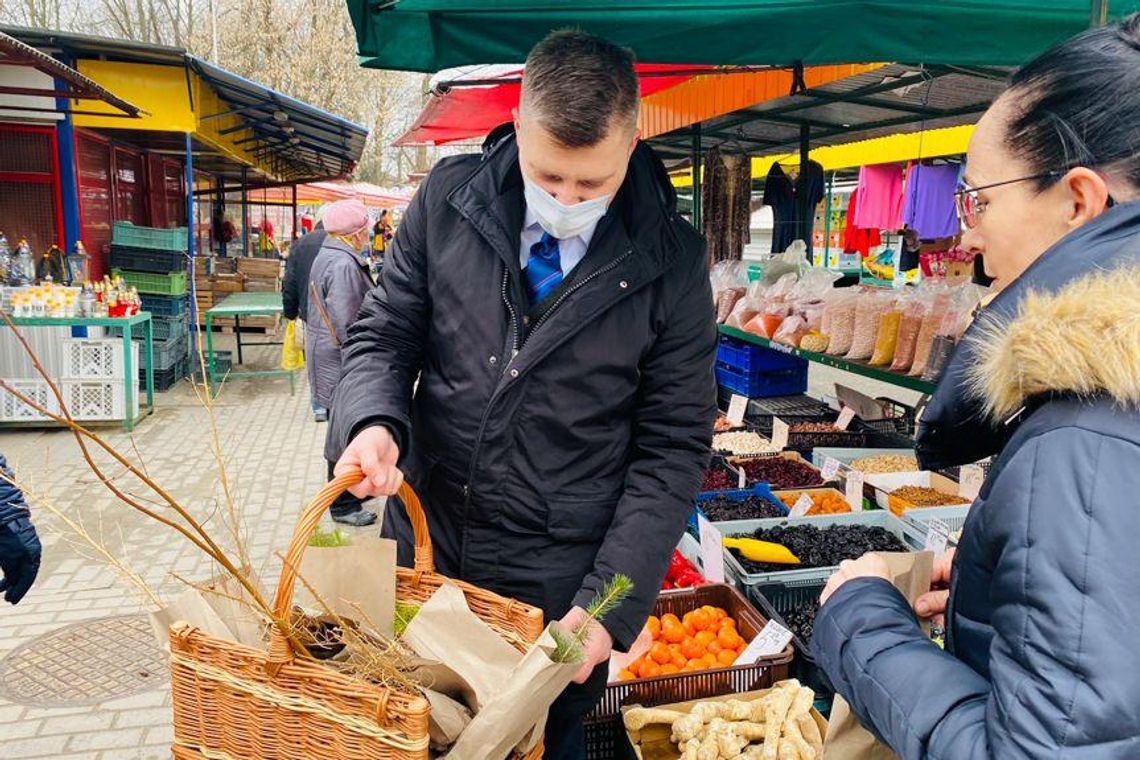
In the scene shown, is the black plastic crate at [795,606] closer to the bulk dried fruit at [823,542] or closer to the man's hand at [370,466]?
the bulk dried fruit at [823,542]

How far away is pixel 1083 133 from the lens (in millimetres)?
1124

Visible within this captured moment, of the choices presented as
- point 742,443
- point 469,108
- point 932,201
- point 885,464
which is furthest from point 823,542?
point 932,201

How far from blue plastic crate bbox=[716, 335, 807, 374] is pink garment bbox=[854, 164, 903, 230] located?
28.3 feet

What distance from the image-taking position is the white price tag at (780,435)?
16.1 feet

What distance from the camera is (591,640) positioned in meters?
1.71

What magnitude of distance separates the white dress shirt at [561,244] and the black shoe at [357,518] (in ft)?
13.9

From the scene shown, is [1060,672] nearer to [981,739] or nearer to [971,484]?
[981,739]

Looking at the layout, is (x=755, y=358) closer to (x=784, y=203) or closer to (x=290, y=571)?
(x=784, y=203)

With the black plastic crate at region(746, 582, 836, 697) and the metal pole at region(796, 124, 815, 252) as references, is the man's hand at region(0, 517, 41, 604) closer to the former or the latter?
the black plastic crate at region(746, 582, 836, 697)

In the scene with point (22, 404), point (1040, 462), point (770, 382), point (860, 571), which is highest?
point (1040, 462)

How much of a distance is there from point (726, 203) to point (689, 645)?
196 inches

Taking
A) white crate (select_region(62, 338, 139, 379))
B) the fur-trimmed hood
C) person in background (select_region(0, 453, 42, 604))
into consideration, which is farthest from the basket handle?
white crate (select_region(62, 338, 139, 379))

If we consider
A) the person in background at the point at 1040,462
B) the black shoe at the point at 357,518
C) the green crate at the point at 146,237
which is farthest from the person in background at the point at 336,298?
the green crate at the point at 146,237

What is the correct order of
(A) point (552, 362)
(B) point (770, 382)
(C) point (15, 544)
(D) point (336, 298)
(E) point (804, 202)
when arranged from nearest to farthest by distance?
(A) point (552, 362), (C) point (15, 544), (D) point (336, 298), (B) point (770, 382), (E) point (804, 202)
